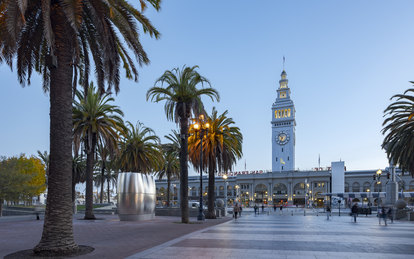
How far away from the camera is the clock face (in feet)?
495

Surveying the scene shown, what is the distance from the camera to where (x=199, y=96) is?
29.9 meters

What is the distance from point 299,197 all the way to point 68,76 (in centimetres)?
12679

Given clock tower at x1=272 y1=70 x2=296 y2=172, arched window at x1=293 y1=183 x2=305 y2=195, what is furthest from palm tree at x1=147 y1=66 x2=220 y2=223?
clock tower at x1=272 y1=70 x2=296 y2=172

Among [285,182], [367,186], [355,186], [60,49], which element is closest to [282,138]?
[285,182]

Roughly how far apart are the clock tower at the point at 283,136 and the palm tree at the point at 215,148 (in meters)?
115

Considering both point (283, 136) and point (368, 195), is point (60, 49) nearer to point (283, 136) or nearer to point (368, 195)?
point (368, 195)

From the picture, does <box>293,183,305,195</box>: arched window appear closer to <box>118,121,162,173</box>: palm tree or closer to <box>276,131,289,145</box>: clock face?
<box>276,131,289,145</box>: clock face

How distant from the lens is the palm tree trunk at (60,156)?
1200 centimetres

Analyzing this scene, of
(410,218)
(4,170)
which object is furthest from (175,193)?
(410,218)

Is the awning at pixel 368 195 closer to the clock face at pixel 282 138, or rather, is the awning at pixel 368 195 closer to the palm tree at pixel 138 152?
the palm tree at pixel 138 152

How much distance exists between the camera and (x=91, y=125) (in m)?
31.8

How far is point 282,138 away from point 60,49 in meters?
145

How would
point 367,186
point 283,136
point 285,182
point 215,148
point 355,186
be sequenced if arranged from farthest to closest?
point 283,136
point 285,182
point 355,186
point 367,186
point 215,148

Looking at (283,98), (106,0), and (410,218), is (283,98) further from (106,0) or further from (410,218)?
(106,0)
